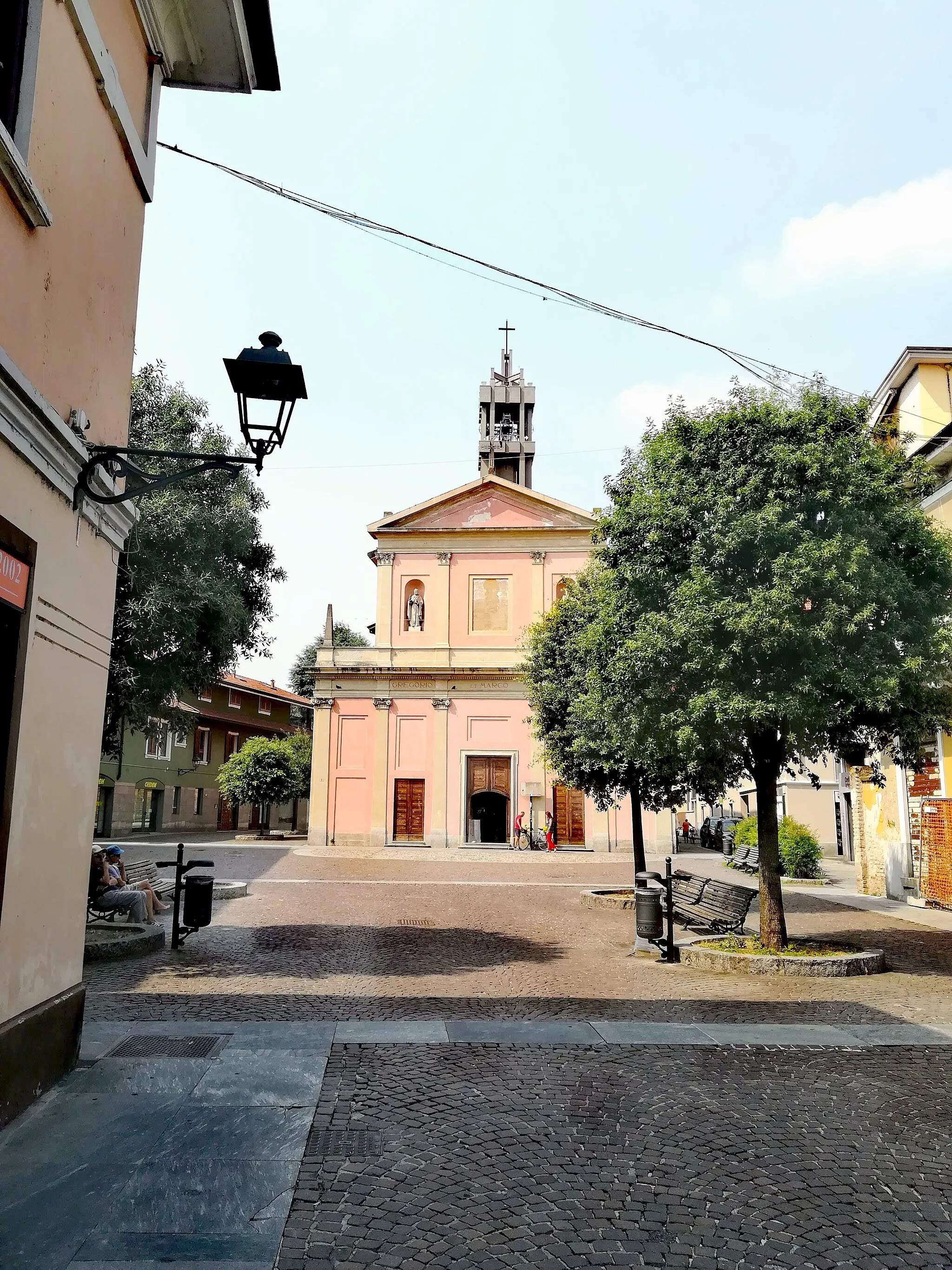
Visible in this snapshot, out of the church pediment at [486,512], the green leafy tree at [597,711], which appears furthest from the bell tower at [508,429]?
the green leafy tree at [597,711]

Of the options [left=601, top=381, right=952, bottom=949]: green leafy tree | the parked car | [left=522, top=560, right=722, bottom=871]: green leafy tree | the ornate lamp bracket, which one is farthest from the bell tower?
the ornate lamp bracket

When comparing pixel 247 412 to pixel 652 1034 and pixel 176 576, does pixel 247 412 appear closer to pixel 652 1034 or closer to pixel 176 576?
pixel 652 1034

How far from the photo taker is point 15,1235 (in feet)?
→ 12.8

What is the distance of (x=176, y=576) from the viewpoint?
13719 millimetres

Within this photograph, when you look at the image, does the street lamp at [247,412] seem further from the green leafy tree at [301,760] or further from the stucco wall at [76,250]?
the green leafy tree at [301,760]

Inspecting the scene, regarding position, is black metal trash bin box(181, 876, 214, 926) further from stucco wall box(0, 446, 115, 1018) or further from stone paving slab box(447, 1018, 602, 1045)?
stucco wall box(0, 446, 115, 1018)

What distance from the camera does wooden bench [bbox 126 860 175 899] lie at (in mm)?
13453

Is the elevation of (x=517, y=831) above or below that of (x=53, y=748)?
below

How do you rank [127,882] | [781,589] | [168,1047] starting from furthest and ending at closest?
[127,882]
[781,589]
[168,1047]

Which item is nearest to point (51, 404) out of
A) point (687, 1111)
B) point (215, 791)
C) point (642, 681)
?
point (687, 1111)

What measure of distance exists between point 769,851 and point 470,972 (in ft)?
13.1

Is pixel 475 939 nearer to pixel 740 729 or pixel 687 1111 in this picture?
pixel 740 729

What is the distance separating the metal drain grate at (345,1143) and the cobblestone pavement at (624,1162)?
0.01 meters

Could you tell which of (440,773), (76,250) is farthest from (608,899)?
(440,773)
